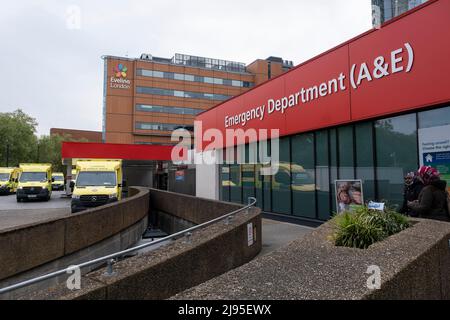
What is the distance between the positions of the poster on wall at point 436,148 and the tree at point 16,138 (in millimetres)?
65117

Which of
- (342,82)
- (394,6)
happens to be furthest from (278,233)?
(394,6)

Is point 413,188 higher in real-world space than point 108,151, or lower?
lower

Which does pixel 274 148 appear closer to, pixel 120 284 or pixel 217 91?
pixel 120 284

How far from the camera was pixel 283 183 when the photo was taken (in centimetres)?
1382

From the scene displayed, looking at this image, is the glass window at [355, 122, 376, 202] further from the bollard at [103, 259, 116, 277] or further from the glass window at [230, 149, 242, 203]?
the bollard at [103, 259, 116, 277]

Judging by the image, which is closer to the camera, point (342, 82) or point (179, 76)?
point (342, 82)

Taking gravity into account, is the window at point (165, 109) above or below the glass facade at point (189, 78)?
below

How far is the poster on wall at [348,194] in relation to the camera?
8.66 meters

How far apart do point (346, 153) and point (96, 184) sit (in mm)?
11916

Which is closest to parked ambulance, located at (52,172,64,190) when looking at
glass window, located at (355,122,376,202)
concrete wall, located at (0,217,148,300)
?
concrete wall, located at (0,217,148,300)

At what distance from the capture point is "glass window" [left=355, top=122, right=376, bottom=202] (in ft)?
32.2

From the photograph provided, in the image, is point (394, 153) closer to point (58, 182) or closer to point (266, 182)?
point (266, 182)

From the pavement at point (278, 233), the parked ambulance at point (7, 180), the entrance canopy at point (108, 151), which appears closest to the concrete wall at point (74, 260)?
the pavement at point (278, 233)

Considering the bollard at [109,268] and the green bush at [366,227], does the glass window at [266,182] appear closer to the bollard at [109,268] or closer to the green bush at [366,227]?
the green bush at [366,227]
